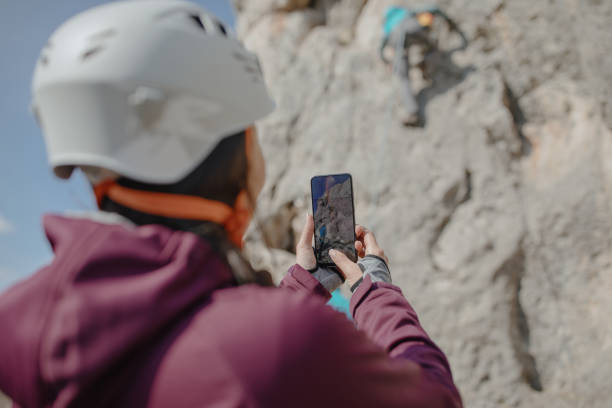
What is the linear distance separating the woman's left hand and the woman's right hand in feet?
0.30

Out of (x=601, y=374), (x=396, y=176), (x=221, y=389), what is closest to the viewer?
(x=221, y=389)

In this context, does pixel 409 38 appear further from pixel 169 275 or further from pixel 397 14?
pixel 169 275

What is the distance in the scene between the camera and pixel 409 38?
403cm

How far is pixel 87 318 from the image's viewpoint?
566 millimetres

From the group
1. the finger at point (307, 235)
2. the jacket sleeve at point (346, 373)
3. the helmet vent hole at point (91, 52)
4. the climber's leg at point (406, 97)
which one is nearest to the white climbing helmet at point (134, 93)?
the helmet vent hole at point (91, 52)

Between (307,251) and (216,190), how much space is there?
63 centimetres

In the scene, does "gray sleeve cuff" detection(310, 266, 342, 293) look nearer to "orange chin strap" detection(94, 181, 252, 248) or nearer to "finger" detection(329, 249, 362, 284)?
"finger" detection(329, 249, 362, 284)

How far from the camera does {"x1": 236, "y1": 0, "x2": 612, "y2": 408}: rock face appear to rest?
2916mm

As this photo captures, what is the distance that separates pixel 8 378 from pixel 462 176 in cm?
349

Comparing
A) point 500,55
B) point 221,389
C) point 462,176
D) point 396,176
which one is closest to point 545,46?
point 500,55

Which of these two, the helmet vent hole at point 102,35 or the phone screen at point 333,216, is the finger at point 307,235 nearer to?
the phone screen at point 333,216

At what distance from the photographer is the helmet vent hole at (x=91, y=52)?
85cm

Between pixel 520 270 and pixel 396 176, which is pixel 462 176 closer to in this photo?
pixel 396 176

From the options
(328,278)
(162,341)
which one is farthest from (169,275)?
(328,278)
